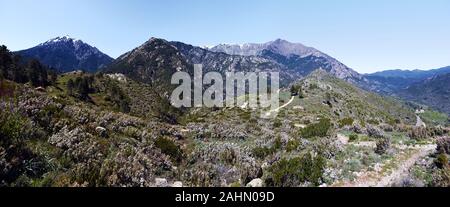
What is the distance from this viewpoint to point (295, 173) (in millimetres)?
16844

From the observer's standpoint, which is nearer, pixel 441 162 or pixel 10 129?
pixel 10 129

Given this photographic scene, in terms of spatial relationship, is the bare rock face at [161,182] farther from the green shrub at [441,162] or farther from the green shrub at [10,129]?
the green shrub at [441,162]

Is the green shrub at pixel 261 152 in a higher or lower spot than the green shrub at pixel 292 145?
lower

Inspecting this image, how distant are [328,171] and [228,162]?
551 centimetres

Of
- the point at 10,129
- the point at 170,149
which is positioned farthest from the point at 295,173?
the point at 10,129

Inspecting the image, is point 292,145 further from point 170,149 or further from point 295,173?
point 170,149

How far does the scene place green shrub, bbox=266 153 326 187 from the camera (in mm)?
16406

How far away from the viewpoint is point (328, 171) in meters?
17.6

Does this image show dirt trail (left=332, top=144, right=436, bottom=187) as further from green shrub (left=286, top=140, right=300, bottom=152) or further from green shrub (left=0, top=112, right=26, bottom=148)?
green shrub (left=0, top=112, right=26, bottom=148)

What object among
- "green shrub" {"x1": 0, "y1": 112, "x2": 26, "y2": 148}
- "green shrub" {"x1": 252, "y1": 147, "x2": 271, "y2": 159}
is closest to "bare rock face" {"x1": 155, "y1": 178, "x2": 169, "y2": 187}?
"green shrub" {"x1": 0, "y1": 112, "x2": 26, "y2": 148}

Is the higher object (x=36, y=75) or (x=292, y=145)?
(x=36, y=75)

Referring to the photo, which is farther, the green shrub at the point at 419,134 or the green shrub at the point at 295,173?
the green shrub at the point at 419,134

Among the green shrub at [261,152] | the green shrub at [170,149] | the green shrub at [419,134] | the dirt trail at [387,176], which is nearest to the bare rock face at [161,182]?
the green shrub at [170,149]

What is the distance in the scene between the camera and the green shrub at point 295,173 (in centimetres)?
1641
